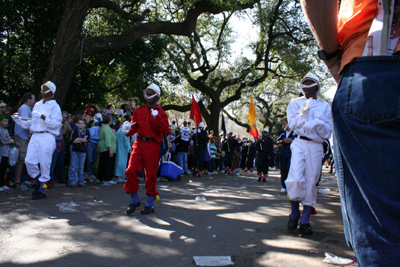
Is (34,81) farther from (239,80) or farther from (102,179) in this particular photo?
(239,80)

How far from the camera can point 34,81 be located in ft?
48.0

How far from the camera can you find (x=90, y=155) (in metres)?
10.8

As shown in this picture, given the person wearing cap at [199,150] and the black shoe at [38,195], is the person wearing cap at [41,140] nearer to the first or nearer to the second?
the black shoe at [38,195]

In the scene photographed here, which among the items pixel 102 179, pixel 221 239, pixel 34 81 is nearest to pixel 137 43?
pixel 34 81

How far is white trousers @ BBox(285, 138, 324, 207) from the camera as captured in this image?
187 inches

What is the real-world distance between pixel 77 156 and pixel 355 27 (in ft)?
30.0

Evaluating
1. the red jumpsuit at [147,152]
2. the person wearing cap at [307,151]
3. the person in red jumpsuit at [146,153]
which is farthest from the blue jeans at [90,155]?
the person wearing cap at [307,151]

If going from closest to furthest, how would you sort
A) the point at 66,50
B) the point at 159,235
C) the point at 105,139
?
the point at 159,235
the point at 105,139
the point at 66,50

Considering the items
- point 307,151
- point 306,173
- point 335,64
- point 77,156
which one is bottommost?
point 77,156

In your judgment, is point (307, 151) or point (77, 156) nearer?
point (307, 151)

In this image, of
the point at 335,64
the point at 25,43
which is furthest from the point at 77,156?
the point at 335,64

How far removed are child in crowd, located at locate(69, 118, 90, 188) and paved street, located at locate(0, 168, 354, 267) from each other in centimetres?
253

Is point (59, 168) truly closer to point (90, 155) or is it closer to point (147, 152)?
point (90, 155)

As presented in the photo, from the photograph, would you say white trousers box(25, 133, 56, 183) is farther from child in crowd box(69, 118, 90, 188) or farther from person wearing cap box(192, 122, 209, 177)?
person wearing cap box(192, 122, 209, 177)
